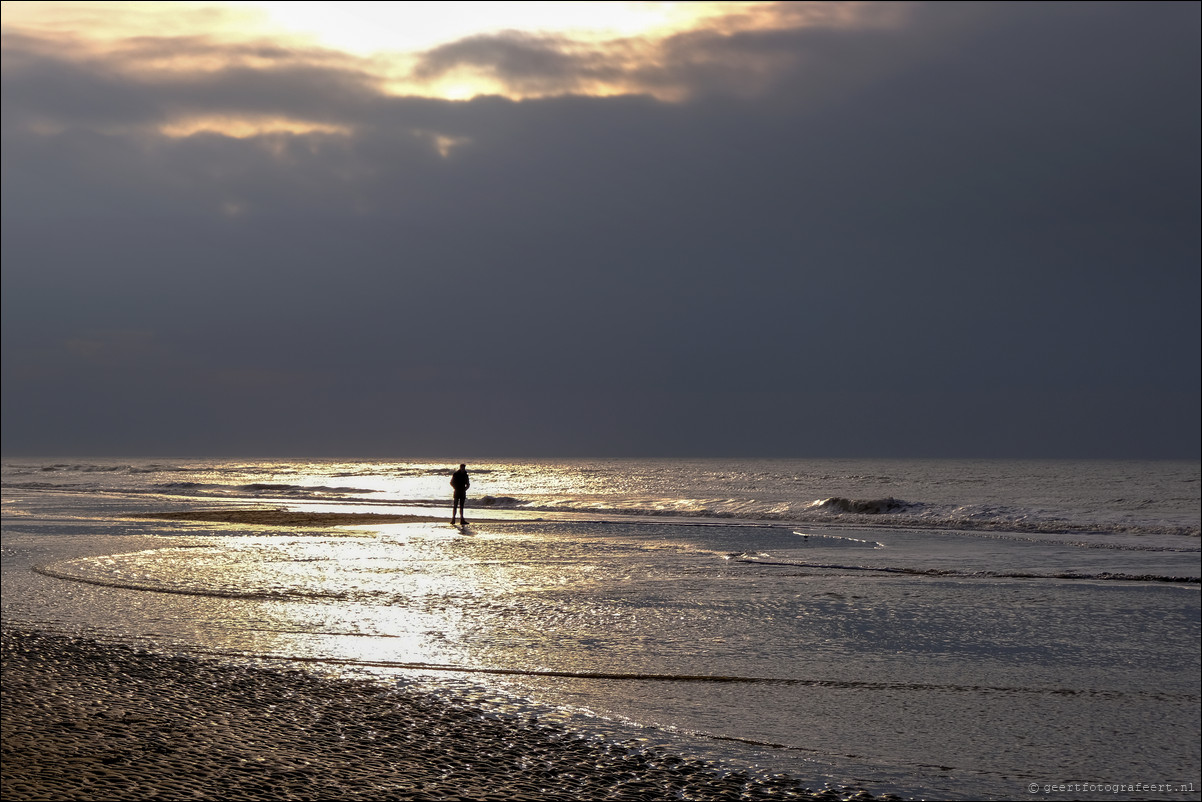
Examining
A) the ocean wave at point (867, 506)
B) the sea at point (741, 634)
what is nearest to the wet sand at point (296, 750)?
the sea at point (741, 634)

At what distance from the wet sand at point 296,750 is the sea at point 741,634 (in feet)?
1.66

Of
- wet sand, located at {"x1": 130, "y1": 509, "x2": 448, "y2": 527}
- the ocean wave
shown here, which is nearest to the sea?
wet sand, located at {"x1": 130, "y1": 509, "x2": 448, "y2": 527}

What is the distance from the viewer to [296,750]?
591cm

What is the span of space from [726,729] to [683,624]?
496cm

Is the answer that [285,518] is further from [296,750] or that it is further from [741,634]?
[296,750]

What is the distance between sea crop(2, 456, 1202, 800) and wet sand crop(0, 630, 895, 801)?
505 mm

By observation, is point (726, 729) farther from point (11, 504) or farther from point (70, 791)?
point (11, 504)

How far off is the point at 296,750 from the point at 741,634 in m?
6.47

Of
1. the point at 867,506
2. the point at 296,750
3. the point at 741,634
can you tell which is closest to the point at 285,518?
the point at 867,506

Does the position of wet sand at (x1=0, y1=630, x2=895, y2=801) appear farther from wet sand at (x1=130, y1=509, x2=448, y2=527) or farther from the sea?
wet sand at (x1=130, y1=509, x2=448, y2=527)

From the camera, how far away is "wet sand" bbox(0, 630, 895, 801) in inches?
206

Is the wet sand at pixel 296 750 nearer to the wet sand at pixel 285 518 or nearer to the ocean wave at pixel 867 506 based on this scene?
the wet sand at pixel 285 518

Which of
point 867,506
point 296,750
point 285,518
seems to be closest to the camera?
point 296,750

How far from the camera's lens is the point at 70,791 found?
5078 mm
